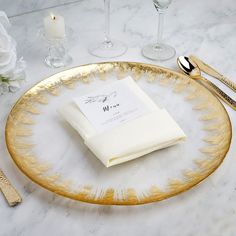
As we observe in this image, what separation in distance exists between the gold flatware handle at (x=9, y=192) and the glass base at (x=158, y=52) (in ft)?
1.51

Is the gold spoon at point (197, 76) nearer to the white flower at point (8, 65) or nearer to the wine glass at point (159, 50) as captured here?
the wine glass at point (159, 50)

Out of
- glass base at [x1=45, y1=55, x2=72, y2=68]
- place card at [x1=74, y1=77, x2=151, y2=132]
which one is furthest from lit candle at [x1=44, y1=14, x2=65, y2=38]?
place card at [x1=74, y1=77, x2=151, y2=132]

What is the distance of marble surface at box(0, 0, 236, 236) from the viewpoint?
66 cm

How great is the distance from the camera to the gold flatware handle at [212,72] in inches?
36.4

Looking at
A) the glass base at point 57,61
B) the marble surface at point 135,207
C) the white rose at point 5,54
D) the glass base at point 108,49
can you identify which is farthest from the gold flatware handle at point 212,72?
the white rose at point 5,54

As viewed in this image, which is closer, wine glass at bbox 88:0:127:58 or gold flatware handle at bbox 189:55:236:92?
gold flatware handle at bbox 189:55:236:92

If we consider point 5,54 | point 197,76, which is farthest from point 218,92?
point 5,54

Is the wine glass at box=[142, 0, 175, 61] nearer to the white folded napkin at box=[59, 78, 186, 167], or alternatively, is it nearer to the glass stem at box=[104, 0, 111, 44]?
the glass stem at box=[104, 0, 111, 44]

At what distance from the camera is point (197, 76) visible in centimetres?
94

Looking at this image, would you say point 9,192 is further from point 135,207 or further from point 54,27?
point 54,27

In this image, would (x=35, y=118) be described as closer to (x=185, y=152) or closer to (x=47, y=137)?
(x=47, y=137)

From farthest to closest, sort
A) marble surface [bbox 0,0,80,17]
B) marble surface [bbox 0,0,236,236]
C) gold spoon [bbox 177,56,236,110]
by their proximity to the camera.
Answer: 1. marble surface [bbox 0,0,80,17]
2. gold spoon [bbox 177,56,236,110]
3. marble surface [bbox 0,0,236,236]

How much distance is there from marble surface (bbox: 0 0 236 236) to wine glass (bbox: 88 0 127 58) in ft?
0.06

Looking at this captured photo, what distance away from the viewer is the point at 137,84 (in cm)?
90
